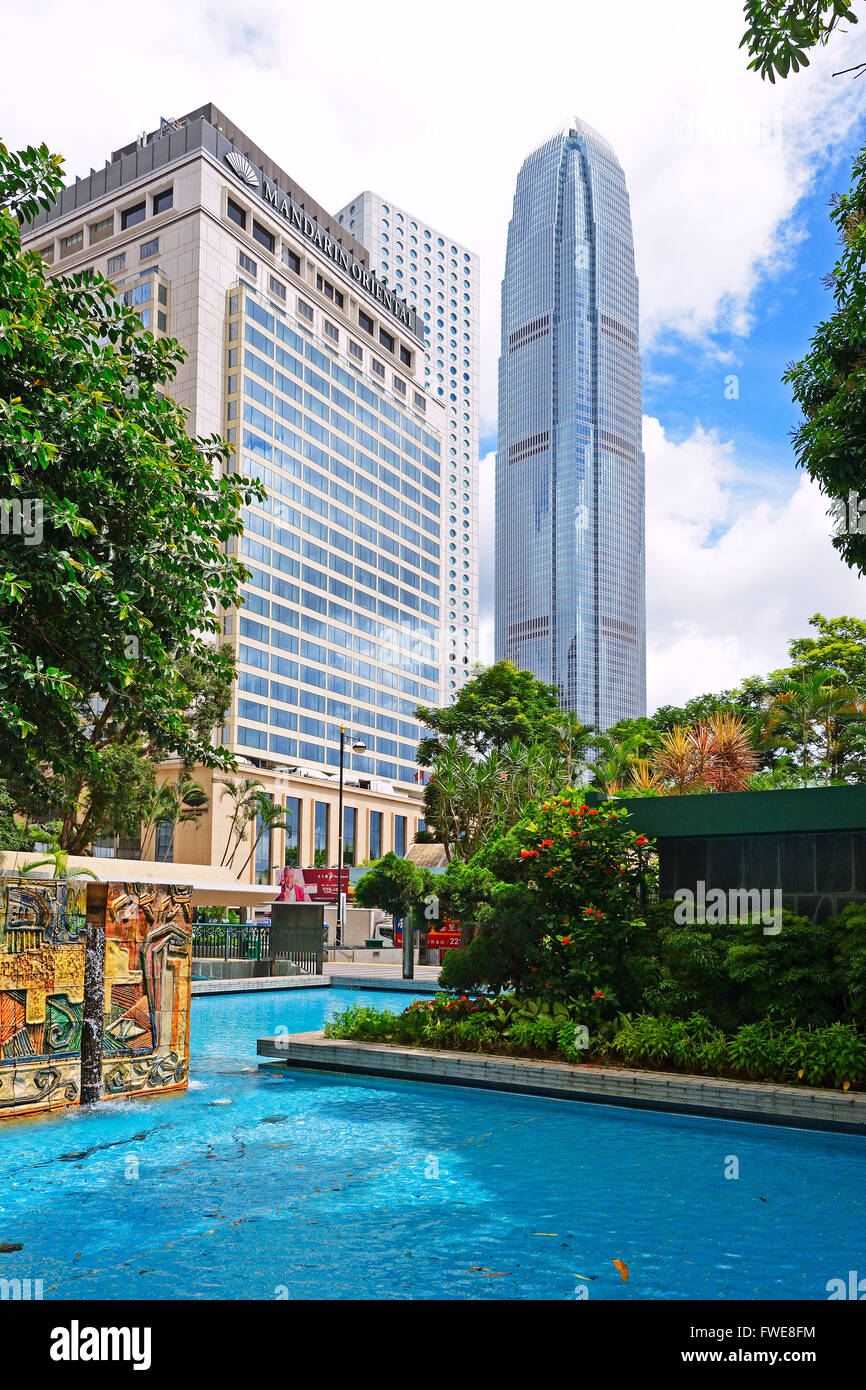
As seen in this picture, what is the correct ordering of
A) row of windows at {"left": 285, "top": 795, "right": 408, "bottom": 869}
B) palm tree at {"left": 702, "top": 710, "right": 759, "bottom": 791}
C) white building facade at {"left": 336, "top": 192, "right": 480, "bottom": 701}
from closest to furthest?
1. palm tree at {"left": 702, "top": 710, "right": 759, "bottom": 791}
2. row of windows at {"left": 285, "top": 795, "right": 408, "bottom": 869}
3. white building facade at {"left": 336, "top": 192, "right": 480, "bottom": 701}

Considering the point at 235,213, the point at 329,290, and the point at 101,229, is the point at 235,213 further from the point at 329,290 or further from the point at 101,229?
the point at 329,290

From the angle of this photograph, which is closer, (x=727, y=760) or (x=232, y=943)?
(x=232, y=943)

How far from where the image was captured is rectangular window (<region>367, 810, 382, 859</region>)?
86.1 meters

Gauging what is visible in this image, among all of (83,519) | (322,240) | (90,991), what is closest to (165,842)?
(322,240)

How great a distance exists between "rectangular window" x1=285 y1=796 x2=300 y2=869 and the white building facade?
7824 cm

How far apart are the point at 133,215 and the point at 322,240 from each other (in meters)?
17.2

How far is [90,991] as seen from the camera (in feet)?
37.2

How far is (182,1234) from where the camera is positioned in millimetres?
7137

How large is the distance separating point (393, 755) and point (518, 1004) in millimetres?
76326

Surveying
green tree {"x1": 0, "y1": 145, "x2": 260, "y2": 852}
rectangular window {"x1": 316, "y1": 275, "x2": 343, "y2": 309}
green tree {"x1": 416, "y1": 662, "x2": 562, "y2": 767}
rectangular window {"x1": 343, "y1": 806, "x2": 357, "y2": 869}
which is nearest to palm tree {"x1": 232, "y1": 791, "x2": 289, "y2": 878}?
rectangular window {"x1": 343, "y1": 806, "x2": 357, "y2": 869}

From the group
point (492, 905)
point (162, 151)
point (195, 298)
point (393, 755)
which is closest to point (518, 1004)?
point (492, 905)

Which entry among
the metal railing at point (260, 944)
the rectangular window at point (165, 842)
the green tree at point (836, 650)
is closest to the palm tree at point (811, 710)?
the green tree at point (836, 650)

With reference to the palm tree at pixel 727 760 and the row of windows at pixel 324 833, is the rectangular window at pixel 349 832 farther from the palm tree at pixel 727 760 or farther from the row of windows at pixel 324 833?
the palm tree at pixel 727 760

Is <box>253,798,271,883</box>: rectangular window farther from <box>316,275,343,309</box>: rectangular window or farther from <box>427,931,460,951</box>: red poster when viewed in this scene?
<box>316,275,343,309</box>: rectangular window
